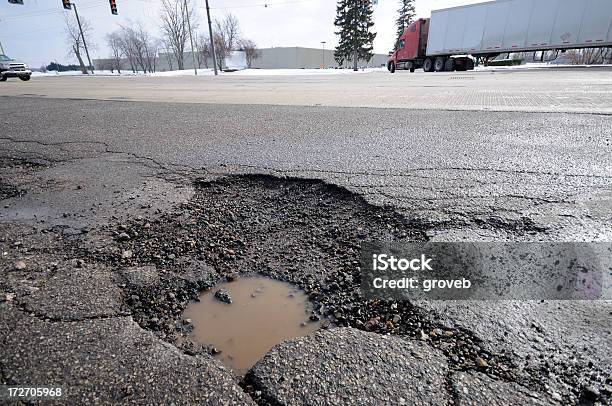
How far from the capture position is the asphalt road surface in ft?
4.31

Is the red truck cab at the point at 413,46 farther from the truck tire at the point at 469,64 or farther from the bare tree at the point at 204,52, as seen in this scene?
the bare tree at the point at 204,52

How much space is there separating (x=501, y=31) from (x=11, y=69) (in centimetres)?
3401

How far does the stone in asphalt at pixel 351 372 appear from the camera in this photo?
1.24m

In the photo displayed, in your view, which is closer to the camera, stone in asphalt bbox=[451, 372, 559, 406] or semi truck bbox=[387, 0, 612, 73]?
stone in asphalt bbox=[451, 372, 559, 406]

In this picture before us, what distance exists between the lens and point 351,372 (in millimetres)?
1330

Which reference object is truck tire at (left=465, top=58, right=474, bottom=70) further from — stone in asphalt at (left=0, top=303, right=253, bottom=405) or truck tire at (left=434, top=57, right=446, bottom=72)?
stone in asphalt at (left=0, top=303, right=253, bottom=405)

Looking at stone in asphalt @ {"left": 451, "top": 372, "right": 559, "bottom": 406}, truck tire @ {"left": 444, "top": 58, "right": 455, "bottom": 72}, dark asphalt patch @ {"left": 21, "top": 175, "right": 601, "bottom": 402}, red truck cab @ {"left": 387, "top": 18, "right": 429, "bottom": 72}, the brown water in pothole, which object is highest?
red truck cab @ {"left": 387, "top": 18, "right": 429, "bottom": 72}

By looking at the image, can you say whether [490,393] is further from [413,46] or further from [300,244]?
[413,46]

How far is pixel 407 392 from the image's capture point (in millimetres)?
1244

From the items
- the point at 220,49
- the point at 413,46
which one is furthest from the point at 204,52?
the point at 413,46

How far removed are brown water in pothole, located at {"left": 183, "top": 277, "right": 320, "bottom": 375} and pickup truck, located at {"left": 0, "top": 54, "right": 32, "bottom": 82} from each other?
106ft

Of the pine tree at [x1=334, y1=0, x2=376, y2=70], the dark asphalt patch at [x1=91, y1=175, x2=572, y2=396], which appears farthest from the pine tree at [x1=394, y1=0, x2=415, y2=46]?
the dark asphalt patch at [x1=91, y1=175, x2=572, y2=396]

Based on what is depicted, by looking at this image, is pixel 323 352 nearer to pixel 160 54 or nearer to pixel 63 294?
pixel 63 294

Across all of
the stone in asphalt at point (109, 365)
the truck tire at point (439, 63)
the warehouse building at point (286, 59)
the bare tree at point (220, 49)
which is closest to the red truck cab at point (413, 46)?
the truck tire at point (439, 63)
